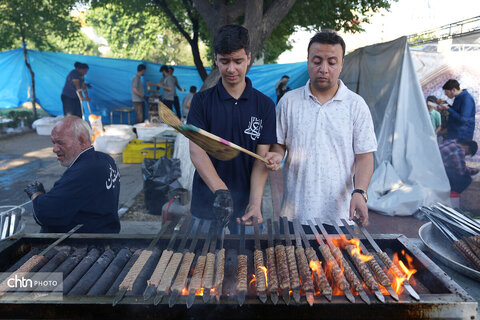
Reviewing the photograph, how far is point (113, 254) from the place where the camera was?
2.23m

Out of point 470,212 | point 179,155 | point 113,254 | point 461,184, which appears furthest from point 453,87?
point 113,254

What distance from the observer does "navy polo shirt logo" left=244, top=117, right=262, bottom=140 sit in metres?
2.60

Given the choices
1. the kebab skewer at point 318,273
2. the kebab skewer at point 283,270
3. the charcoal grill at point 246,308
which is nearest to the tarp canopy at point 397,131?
the kebab skewer at point 318,273

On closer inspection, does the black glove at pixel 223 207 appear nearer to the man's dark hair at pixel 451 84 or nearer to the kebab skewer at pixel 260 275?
the kebab skewer at pixel 260 275

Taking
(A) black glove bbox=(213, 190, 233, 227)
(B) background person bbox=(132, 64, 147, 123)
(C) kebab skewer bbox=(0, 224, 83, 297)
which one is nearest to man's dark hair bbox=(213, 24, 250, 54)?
(A) black glove bbox=(213, 190, 233, 227)

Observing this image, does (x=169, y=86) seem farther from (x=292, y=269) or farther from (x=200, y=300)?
(x=200, y=300)

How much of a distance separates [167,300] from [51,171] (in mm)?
7809

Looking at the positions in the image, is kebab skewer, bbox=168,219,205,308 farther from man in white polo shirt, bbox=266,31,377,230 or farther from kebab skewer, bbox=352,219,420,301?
kebab skewer, bbox=352,219,420,301

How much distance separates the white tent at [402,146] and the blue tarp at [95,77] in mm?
6619

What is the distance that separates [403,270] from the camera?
1984 mm

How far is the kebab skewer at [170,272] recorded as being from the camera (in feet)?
5.53

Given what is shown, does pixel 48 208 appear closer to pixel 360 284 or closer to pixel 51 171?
pixel 360 284

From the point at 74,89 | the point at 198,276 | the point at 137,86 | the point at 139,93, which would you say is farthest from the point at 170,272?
the point at 137,86

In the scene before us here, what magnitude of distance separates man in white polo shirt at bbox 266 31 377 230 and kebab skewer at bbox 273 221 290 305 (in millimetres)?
566
